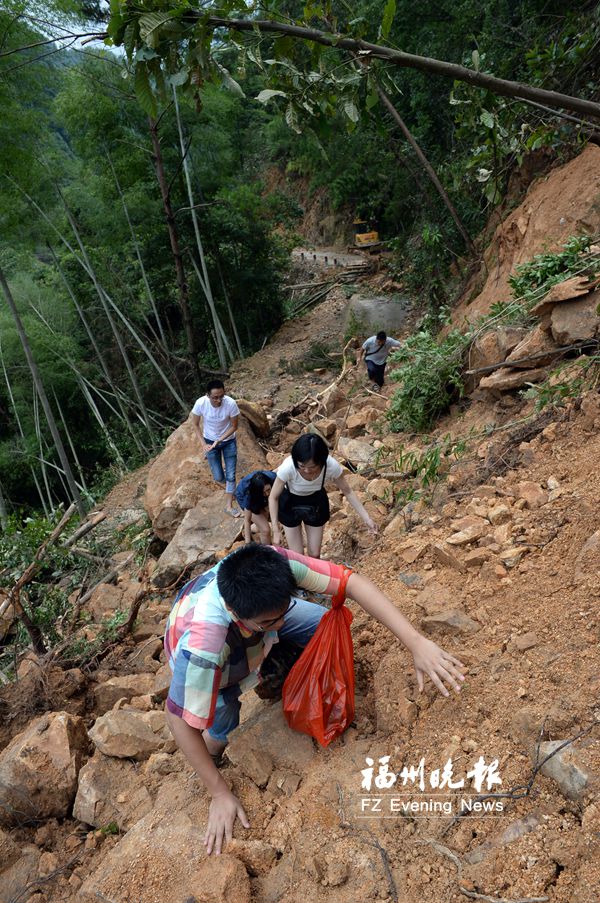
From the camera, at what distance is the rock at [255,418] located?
663cm

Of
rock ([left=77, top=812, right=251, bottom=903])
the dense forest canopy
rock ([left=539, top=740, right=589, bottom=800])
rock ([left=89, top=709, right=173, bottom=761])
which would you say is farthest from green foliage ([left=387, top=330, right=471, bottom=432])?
rock ([left=77, top=812, right=251, bottom=903])

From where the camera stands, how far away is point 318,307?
14516 millimetres

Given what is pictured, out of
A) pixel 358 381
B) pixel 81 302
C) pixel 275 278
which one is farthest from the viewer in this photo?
pixel 275 278

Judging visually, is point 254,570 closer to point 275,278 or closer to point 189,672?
point 189,672

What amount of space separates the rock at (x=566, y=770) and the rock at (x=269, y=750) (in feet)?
2.69

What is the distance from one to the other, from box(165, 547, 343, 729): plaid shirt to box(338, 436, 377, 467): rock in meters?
3.20

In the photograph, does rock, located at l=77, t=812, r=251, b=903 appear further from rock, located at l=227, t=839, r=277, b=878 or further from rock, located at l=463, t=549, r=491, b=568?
rock, located at l=463, t=549, r=491, b=568

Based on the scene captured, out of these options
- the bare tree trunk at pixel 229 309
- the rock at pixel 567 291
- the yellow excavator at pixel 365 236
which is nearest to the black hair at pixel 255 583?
the rock at pixel 567 291

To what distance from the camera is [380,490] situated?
415 cm

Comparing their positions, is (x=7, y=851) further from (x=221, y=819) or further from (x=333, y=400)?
(x=333, y=400)

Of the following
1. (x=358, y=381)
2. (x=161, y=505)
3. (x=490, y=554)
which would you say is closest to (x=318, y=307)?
(x=358, y=381)

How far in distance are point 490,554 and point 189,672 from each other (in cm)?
137

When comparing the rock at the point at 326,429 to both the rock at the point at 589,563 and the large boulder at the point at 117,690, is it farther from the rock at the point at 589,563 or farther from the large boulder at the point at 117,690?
the rock at the point at 589,563

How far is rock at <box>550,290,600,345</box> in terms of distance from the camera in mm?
3545
